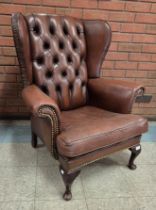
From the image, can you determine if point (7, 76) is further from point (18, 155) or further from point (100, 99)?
point (100, 99)

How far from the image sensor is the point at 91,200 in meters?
1.29

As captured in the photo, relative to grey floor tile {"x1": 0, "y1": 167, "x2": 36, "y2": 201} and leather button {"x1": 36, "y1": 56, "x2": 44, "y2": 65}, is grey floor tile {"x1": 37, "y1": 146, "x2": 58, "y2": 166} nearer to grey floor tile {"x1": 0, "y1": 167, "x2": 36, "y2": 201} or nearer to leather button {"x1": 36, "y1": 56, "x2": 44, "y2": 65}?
grey floor tile {"x1": 0, "y1": 167, "x2": 36, "y2": 201}

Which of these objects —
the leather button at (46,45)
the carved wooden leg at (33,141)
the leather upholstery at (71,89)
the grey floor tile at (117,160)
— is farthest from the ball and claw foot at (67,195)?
the leather button at (46,45)

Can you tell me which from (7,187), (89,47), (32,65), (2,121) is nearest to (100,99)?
(89,47)

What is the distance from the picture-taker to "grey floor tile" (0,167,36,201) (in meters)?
1.29

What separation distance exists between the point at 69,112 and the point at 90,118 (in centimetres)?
24

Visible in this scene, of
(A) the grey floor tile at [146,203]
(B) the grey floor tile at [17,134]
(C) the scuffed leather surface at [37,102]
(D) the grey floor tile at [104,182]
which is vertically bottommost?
(B) the grey floor tile at [17,134]

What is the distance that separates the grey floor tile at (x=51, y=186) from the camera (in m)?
1.31

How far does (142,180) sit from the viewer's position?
1479mm

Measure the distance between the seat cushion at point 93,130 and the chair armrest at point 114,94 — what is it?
0.08m

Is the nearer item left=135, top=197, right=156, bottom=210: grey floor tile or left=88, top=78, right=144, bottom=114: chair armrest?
left=135, top=197, right=156, bottom=210: grey floor tile

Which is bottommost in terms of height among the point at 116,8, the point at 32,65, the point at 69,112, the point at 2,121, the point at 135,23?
the point at 2,121

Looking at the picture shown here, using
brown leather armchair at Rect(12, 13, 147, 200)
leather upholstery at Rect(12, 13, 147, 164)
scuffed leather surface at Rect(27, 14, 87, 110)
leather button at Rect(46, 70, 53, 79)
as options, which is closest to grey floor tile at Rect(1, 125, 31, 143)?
brown leather armchair at Rect(12, 13, 147, 200)

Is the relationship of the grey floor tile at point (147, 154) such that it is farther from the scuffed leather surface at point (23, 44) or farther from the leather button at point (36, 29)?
the leather button at point (36, 29)
